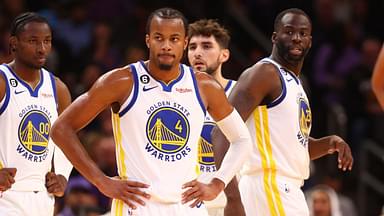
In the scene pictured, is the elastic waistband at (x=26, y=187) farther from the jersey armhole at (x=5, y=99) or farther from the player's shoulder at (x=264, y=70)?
the player's shoulder at (x=264, y=70)

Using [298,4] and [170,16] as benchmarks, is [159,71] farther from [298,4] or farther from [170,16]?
[298,4]

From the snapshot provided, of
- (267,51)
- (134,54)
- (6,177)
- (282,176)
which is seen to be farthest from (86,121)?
(267,51)

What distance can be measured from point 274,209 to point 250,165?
1.23 feet

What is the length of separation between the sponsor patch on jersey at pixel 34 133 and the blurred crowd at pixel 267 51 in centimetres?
442

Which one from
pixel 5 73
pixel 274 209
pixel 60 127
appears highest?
pixel 5 73

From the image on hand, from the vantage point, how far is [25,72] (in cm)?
717

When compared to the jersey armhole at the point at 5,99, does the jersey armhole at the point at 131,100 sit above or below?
below

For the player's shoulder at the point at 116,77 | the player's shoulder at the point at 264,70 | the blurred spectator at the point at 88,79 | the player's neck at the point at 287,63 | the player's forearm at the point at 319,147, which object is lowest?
the player's forearm at the point at 319,147

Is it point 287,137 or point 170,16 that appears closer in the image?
point 170,16

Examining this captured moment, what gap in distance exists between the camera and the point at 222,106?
6.46 m

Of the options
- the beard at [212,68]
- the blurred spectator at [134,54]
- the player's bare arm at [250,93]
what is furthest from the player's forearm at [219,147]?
the blurred spectator at [134,54]

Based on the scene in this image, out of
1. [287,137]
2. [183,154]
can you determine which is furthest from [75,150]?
[287,137]

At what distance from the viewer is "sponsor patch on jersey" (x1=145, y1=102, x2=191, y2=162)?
616 centimetres

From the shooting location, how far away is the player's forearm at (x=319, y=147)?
24.7ft
